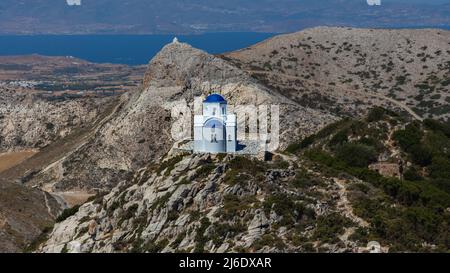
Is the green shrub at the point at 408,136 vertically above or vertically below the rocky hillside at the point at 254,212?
below

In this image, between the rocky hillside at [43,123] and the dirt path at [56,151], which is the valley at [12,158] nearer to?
the rocky hillside at [43,123]

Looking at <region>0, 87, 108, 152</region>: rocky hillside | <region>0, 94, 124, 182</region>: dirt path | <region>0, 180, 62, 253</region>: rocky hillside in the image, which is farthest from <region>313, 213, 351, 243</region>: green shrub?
<region>0, 87, 108, 152</region>: rocky hillside

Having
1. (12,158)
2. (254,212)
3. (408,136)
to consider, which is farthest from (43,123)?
(254,212)

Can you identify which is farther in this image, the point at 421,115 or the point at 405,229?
the point at 421,115

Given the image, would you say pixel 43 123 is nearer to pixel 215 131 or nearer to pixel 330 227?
pixel 215 131

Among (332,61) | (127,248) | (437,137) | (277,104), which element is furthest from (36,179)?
(332,61)

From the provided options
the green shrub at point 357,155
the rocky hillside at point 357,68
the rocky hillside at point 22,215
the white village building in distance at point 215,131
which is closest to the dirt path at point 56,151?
the rocky hillside at point 22,215

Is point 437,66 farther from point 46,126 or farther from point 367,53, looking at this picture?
point 46,126
